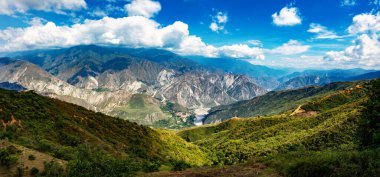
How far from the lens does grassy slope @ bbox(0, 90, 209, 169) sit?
6194cm

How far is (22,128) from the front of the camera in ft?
236

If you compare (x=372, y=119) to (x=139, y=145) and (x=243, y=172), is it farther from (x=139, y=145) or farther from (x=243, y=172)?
(x=139, y=145)

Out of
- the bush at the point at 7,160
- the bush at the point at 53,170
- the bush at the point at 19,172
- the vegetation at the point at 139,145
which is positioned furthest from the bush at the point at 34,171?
the bush at the point at 7,160

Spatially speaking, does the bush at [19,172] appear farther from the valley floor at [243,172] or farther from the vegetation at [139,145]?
the valley floor at [243,172]

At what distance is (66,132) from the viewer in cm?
8394

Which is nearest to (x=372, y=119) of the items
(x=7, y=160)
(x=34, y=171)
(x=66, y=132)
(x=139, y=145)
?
(x=34, y=171)

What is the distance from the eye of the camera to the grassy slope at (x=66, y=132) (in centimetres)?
6194

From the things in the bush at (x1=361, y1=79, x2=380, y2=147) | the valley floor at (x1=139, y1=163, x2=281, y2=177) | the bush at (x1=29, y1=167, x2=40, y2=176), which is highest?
the bush at (x1=361, y1=79, x2=380, y2=147)

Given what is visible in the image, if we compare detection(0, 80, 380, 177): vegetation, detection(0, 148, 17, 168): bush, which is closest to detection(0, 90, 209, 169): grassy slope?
detection(0, 80, 380, 177): vegetation

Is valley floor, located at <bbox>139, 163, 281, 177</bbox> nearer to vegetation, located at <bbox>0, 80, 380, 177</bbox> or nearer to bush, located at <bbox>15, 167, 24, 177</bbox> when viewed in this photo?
vegetation, located at <bbox>0, 80, 380, 177</bbox>

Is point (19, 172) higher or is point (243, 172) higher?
point (19, 172)

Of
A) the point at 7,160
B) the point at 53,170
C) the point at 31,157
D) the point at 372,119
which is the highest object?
the point at 372,119

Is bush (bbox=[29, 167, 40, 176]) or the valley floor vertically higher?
bush (bbox=[29, 167, 40, 176])

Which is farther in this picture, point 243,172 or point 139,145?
point 139,145
